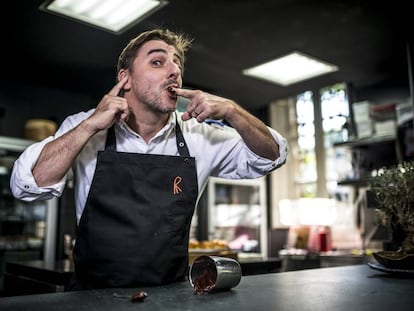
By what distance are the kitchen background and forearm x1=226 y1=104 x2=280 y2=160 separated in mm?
1510

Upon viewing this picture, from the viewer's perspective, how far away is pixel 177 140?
1.59 metres

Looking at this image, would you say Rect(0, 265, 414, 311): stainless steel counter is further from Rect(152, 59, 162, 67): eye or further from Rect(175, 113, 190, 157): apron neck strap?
Rect(152, 59, 162, 67): eye

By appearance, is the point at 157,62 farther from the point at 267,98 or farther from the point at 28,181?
the point at 267,98

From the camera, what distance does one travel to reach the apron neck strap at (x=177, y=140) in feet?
4.87

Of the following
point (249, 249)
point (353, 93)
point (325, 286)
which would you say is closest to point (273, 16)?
point (353, 93)

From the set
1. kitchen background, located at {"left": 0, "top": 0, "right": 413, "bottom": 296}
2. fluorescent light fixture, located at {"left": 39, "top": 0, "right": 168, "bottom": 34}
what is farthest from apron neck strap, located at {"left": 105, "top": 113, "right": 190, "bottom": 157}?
fluorescent light fixture, located at {"left": 39, "top": 0, "right": 168, "bottom": 34}

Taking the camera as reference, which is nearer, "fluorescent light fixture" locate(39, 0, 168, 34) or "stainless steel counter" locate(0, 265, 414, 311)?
"stainless steel counter" locate(0, 265, 414, 311)

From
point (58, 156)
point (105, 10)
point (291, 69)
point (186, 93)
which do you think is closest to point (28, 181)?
point (58, 156)

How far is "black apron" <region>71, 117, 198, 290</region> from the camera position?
1.30 meters

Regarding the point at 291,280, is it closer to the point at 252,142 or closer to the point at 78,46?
the point at 252,142

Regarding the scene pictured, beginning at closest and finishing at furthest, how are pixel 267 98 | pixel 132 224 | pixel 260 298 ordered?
pixel 260 298, pixel 132 224, pixel 267 98

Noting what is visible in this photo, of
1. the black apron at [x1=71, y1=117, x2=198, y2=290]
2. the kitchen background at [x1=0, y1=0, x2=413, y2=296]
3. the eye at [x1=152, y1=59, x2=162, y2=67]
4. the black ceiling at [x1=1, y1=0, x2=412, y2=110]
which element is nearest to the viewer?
the black apron at [x1=71, y1=117, x2=198, y2=290]

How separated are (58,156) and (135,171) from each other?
24 cm

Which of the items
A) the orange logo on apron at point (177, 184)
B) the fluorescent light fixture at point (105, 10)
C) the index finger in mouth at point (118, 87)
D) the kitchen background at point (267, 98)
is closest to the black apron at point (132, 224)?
the orange logo on apron at point (177, 184)
